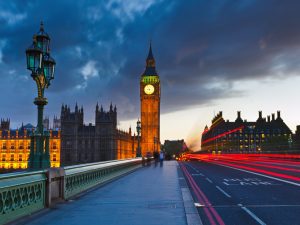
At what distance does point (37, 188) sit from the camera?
413 inches

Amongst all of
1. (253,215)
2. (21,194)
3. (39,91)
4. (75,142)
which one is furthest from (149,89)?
(21,194)

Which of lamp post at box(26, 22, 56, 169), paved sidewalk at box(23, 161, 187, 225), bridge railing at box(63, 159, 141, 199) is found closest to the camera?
paved sidewalk at box(23, 161, 187, 225)

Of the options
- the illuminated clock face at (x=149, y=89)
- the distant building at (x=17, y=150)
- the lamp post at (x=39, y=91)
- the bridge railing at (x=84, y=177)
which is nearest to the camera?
the bridge railing at (x=84, y=177)

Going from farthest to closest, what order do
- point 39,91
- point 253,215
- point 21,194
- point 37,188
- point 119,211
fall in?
point 39,91 → point 119,211 → point 253,215 → point 37,188 → point 21,194

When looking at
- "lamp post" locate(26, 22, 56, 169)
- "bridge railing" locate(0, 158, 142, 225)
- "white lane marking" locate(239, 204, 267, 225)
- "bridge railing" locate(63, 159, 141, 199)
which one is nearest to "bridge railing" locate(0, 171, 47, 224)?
"bridge railing" locate(0, 158, 142, 225)

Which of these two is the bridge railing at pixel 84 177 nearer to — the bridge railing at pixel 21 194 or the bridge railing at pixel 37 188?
the bridge railing at pixel 37 188

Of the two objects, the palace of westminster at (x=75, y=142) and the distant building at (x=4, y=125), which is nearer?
the palace of westminster at (x=75, y=142)

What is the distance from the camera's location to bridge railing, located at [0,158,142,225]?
8.54 m

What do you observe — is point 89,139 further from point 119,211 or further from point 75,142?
point 119,211

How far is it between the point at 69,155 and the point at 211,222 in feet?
498

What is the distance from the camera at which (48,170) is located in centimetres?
1127

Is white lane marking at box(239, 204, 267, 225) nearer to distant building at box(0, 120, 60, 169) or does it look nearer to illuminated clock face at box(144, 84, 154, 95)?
distant building at box(0, 120, 60, 169)

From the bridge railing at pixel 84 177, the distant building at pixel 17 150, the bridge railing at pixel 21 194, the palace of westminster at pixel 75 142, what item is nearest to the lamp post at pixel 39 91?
the bridge railing at pixel 84 177

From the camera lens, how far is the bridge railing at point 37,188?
8539mm
